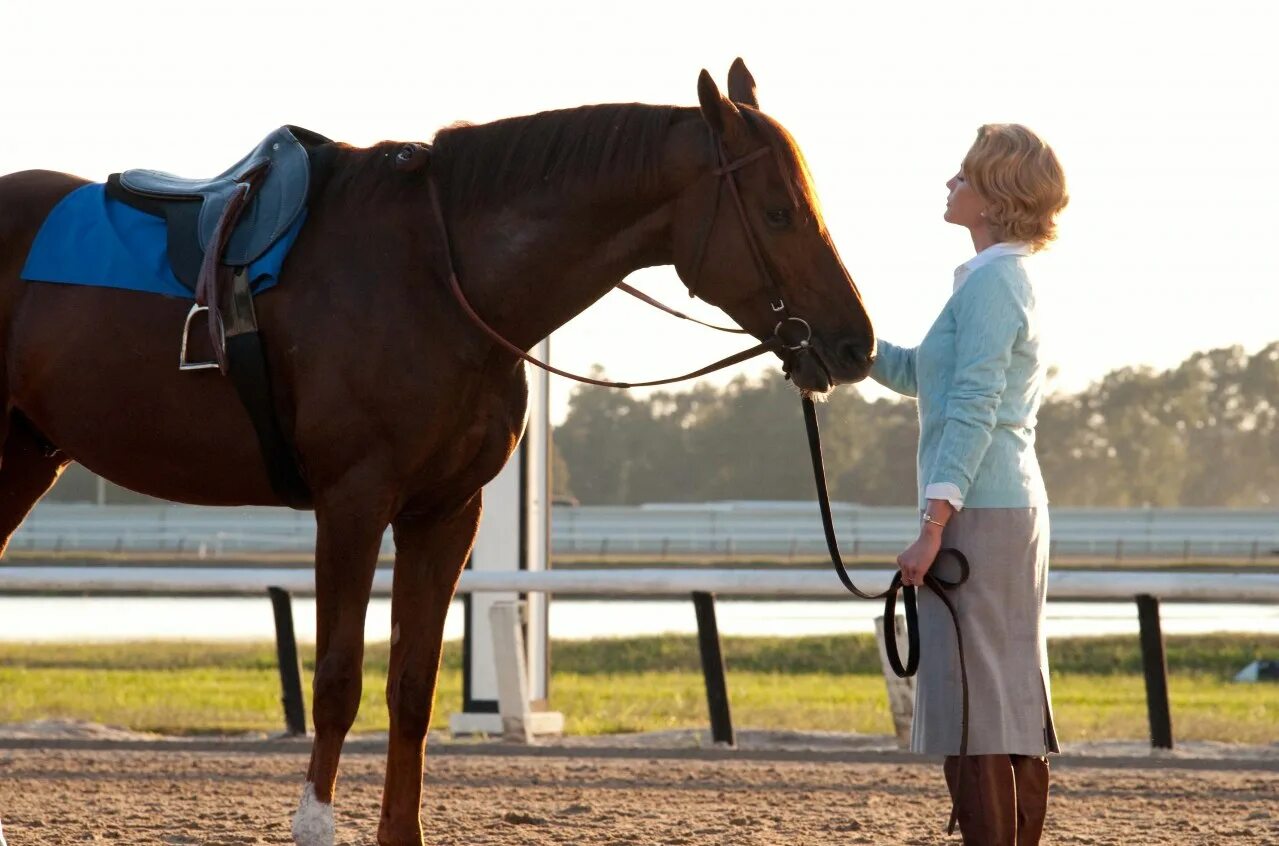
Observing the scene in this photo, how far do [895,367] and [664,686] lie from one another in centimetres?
779

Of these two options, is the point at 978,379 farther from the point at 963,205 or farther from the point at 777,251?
the point at 777,251

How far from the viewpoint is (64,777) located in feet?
22.9

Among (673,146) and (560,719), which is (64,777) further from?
(673,146)

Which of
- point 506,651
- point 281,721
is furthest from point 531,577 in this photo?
point 281,721

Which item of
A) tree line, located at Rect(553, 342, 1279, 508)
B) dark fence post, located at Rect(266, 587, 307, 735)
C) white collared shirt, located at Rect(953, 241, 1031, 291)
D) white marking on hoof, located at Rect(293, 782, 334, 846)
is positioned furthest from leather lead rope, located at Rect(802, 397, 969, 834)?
tree line, located at Rect(553, 342, 1279, 508)

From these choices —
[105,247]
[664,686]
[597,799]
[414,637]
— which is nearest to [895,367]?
[414,637]

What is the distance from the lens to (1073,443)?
1868 inches

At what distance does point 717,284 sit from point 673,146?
361mm

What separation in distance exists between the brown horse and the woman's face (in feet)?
0.99

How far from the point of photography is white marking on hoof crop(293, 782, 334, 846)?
4.21 meters

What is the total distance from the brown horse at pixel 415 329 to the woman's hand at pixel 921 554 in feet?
1.44

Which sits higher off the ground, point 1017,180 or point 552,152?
point 552,152

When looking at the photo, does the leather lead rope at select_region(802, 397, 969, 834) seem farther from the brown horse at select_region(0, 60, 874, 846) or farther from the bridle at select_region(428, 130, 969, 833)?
the brown horse at select_region(0, 60, 874, 846)

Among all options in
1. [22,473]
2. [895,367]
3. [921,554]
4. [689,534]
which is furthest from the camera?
[689,534]
